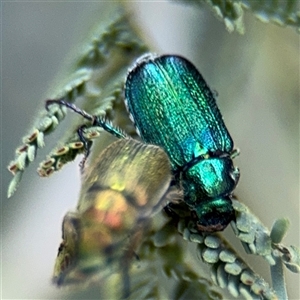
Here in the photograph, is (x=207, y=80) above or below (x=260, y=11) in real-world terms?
below

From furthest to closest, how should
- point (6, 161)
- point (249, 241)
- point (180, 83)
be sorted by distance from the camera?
point (6, 161)
point (180, 83)
point (249, 241)

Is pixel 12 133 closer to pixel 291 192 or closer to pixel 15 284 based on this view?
pixel 15 284

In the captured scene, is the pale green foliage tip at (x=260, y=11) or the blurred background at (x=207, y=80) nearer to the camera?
the pale green foliage tip at (x=260, y=11)

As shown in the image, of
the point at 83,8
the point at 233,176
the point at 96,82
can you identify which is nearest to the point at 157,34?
the point at 83,8

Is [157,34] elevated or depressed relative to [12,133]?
elevated

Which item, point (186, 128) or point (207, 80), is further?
point (207, 80)

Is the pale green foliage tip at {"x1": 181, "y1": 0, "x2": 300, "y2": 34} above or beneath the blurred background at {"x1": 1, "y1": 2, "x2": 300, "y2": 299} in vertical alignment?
above

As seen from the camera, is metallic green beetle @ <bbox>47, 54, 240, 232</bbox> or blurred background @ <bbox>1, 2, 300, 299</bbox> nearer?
metallic green beetle @ <bbox>47, 54, 240, 232</bbox>

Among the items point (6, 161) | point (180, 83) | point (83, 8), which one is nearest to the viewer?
point (180, 83)
